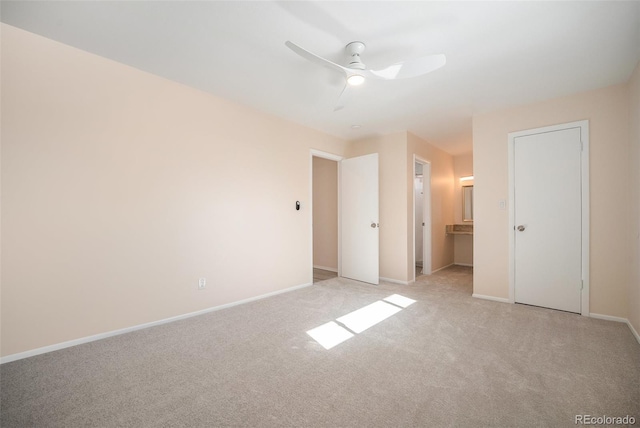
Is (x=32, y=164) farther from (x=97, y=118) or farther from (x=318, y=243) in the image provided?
(x=318, y=243)

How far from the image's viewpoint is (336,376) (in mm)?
1876

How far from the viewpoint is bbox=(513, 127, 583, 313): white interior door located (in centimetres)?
306

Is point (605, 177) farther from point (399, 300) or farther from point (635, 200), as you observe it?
point (399, 300)

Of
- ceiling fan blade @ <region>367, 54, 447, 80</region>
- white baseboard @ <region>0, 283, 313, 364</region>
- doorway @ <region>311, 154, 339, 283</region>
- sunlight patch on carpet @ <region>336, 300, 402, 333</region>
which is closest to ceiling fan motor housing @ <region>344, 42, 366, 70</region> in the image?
ceiling fan blade @ <region>367, 54, 447, 80</region>

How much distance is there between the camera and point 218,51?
2.31m

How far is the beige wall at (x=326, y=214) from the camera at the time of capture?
5457 mm

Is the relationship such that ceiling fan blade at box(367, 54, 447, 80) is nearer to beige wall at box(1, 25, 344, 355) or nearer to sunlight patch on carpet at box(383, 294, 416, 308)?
beige wall at box(1, 25, 344, 355)

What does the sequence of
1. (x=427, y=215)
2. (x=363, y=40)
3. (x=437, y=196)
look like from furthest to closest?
1. (x=437, y=196)
2. (x=427, y=215)
3. (x=363, y=40)

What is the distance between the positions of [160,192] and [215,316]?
1.47 meters

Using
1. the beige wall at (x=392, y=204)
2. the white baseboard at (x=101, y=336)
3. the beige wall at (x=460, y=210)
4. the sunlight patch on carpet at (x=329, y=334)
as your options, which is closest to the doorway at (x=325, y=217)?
the beige wall at (x=392, y=204)

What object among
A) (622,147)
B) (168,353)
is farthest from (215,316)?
(622,147)

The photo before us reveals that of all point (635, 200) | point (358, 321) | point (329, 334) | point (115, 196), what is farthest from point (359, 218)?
point (115, 196)

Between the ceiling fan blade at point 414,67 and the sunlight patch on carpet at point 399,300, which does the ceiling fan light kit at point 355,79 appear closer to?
the ceiling fan blade at point 414,67

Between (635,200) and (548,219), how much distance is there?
73cm
